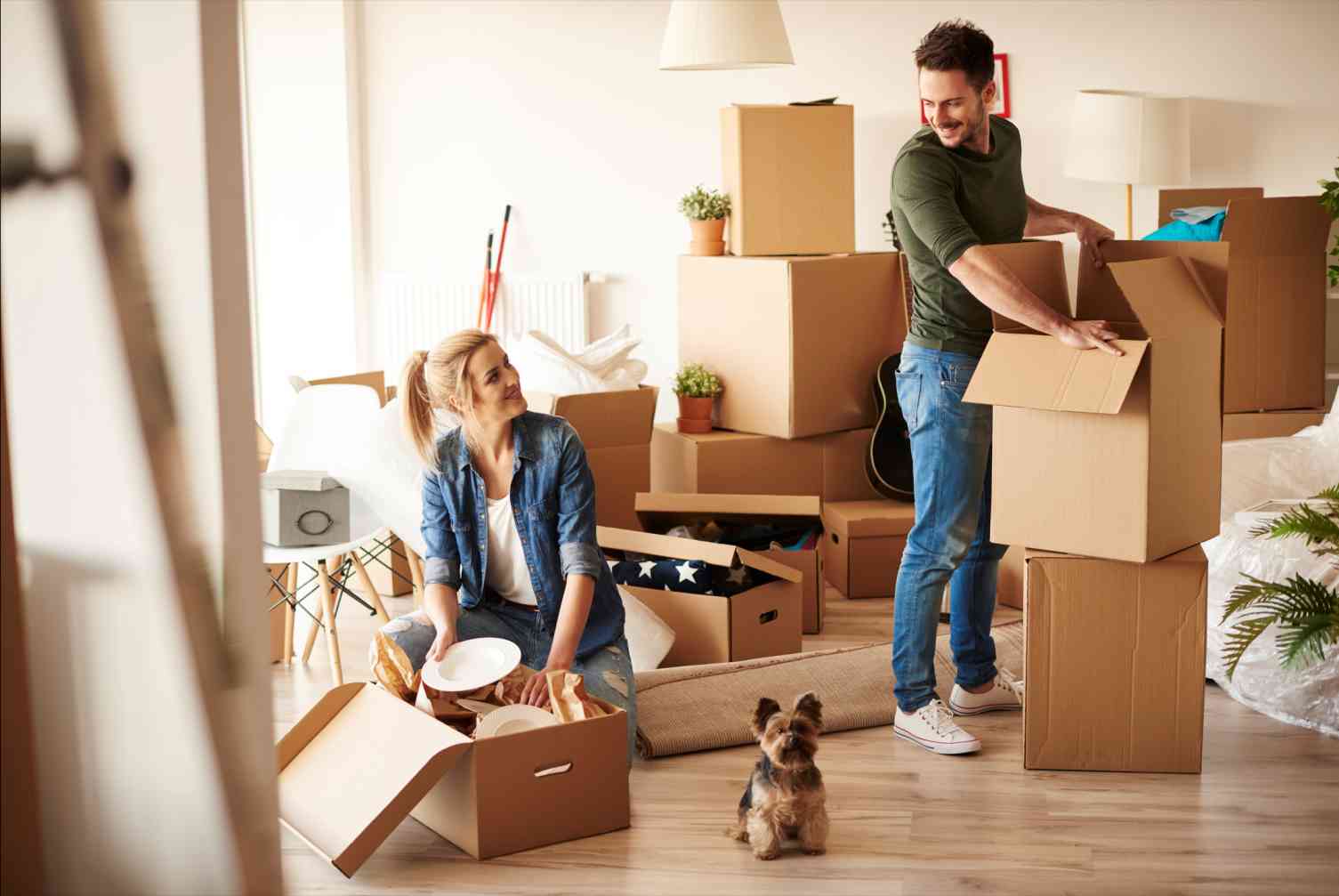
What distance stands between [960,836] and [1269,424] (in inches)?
83.6

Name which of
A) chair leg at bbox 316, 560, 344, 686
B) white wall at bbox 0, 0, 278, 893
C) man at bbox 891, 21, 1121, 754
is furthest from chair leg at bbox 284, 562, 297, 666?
white wall at bbox 0, 0, 278, 893

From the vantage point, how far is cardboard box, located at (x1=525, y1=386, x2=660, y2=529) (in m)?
3.96

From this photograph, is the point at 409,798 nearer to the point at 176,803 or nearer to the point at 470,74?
the point at 176,803

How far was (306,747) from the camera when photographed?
2416 millimetres

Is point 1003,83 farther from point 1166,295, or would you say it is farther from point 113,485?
point 113,485

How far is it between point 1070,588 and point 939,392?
1.45 ft

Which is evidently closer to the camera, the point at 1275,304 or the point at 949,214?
the point at 949,214

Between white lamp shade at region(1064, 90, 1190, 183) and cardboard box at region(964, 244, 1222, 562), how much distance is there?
2.12 meters

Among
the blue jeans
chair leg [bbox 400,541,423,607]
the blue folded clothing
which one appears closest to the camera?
the blue jeans

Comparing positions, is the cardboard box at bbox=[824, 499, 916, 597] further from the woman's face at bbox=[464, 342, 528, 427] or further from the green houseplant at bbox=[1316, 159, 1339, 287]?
the woman's face at bbox=[464, 342, 528, 427]

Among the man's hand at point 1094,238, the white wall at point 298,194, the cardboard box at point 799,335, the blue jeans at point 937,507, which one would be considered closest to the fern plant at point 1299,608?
the blue jeans at point 937,507

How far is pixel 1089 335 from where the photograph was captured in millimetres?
2318

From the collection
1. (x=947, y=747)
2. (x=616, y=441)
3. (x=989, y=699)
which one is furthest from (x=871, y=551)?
(x=947, y=747)

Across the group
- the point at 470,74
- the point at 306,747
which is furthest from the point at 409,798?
the point at 470,74
